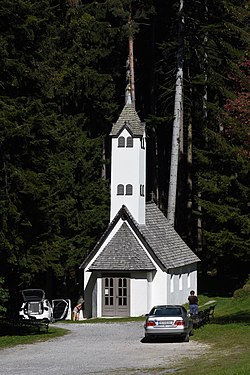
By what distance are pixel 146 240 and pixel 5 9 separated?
17.0 m

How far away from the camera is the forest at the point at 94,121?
30906 mm

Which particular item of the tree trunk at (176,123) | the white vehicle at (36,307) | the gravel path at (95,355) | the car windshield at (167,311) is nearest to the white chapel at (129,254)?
the tree trunk at (176,123)

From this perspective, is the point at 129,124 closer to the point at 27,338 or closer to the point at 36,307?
the point at 36,307

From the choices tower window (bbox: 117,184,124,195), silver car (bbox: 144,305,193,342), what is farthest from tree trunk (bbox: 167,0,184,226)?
silver car (bbox: 144,305,193,342)

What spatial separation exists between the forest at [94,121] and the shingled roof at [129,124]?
201 centimetres

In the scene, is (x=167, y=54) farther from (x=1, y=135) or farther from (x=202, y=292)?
(x=1, y=135)

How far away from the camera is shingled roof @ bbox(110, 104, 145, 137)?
1767 inches

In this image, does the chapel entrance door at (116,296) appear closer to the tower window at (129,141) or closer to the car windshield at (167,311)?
the tower window at (129,141)

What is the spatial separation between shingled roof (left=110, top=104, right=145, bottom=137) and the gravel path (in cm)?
1399

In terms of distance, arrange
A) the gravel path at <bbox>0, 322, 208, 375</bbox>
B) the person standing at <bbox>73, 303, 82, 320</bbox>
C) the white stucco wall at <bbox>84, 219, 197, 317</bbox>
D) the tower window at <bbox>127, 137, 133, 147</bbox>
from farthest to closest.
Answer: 1. the tower window at <bbox>127, 137, 133, 147</bbox>
2. the person standing at <bbox>73, 303, 82, 320</bbox>
3. the white stucco wall at <bbox>84, 219, 197, 317</bbox>
4. the gravel path at <bbox>0, 322, 208, 375</bbox>

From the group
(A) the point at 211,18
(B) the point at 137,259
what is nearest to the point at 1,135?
(B) the point at 137,259

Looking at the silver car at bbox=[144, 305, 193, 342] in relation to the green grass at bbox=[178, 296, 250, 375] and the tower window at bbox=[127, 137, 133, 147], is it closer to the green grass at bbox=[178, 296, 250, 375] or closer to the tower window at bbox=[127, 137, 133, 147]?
the green grass at bbox=[178, 296, 250, 375]

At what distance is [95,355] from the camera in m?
26.3

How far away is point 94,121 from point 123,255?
38.9 feet
